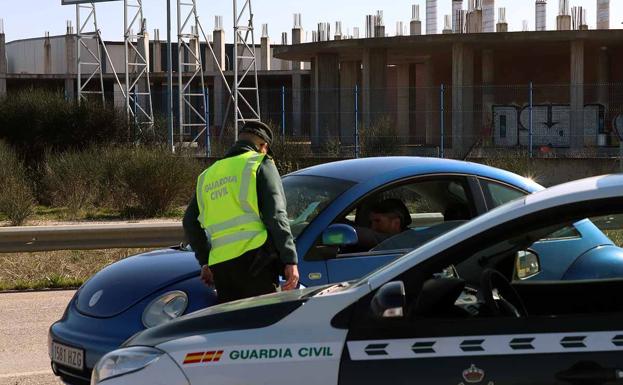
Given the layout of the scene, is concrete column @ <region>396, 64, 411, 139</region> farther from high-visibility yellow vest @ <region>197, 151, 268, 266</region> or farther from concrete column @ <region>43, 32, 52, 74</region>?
high-visibility yellow vest @ <region>197, 151, 268, 266</region>

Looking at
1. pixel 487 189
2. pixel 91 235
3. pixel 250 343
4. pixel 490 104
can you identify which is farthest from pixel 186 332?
pixel 490 104

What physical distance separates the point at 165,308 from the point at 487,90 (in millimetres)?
35575

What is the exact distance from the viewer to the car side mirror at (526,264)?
4.66 m

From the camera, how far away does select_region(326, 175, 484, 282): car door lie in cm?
613

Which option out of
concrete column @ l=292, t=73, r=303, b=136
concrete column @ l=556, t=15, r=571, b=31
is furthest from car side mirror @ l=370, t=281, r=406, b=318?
concrete column @ l=556, t=15, r=571, b=31

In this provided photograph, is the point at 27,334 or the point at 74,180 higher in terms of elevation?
the point at 74,180

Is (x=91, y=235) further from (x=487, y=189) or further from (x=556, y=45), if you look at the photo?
(x=556, y=45)

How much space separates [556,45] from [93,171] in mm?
23479

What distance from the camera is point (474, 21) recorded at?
48219mm

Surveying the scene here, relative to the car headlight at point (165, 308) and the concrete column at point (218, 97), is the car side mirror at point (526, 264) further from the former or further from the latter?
the concrete column at point (218, 97)

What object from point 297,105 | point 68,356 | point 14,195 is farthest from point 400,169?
point 297,105

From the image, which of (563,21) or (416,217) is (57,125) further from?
(563,21)

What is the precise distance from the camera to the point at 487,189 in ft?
22.4

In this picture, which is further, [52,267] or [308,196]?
[52,267]
